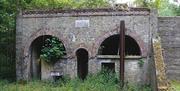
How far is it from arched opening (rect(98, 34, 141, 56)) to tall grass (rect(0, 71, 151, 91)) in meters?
2.32

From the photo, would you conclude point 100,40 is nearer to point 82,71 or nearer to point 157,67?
point 82,71

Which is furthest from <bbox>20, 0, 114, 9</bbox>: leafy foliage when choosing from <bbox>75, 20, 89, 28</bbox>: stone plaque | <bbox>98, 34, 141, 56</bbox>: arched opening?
<bbox>98, 34, 141, 56</bbox>: arched opening

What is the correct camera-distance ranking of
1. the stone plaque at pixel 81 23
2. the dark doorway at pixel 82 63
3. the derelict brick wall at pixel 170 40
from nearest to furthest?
the derelict brick wall at pixel 170 40, the stone plaque at pixel 81 23, the dark doorway at pixel 82 63

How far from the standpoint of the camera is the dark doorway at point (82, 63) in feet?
74.9

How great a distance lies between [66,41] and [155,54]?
5.06 m

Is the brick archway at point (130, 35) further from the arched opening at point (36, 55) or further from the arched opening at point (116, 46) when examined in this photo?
the arched opening at point (36, 55)

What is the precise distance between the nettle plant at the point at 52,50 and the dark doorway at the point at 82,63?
37.8 inches

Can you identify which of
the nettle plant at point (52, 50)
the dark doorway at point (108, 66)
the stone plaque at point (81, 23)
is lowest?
the dark doorway at point (108, 66)

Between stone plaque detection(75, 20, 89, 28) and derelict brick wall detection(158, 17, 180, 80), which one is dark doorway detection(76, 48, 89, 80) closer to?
stone plaque detection(75, 20, 89, 28)

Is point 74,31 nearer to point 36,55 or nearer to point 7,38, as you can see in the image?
point 36,55

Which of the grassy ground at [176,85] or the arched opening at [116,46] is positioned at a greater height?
the arched opening at [116,46]

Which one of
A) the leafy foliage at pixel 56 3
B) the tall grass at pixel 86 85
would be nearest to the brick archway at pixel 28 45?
the tall grass at pixel 86 85

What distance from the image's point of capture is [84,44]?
866 inches

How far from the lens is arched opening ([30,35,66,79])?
23.3 meters
